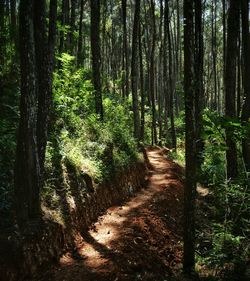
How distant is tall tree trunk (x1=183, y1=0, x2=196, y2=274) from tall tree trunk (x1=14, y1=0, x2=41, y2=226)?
2.79 m

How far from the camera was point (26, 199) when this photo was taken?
695 cm

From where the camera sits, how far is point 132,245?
8.57 m

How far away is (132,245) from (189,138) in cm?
284

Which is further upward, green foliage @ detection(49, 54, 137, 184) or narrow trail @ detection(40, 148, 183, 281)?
green foliage @ detection(49, 54, 137, 184)

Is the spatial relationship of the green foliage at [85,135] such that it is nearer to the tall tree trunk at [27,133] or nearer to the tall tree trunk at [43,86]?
the tall tree trunk at [43,86]

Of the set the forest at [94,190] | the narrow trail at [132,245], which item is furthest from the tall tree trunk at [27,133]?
the narrow trail at [132,245]

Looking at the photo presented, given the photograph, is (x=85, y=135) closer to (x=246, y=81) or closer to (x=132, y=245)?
(x=132, y=245)

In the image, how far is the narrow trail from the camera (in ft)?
23.6

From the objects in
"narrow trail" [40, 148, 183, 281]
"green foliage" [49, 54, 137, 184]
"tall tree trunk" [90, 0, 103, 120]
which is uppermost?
"tall tree trunk" [90, 0, 103, 120]

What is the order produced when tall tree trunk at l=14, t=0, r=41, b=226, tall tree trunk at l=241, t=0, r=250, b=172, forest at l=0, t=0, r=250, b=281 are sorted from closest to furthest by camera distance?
tall tree trunk at l=14, t=0, r=41, b=226, forest at l=0, t=0, r=250, b=281, tall tree trunk at l=241, t=0, r=250, b=172

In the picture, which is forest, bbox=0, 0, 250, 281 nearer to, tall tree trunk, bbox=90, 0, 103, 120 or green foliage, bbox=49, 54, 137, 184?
green foliage, bbox=49, 54, 137, 184

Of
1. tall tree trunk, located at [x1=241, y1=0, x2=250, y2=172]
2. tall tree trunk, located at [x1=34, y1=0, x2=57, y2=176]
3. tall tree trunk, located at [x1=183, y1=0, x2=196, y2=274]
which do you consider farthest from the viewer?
tall tree trunk, located at [x1=241, y1=0, x2=250, y2=172]

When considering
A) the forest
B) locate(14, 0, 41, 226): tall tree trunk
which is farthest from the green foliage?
locate(14, 0, 41, 226): tall tree trunk

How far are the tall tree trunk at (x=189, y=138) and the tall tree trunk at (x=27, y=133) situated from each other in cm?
279
